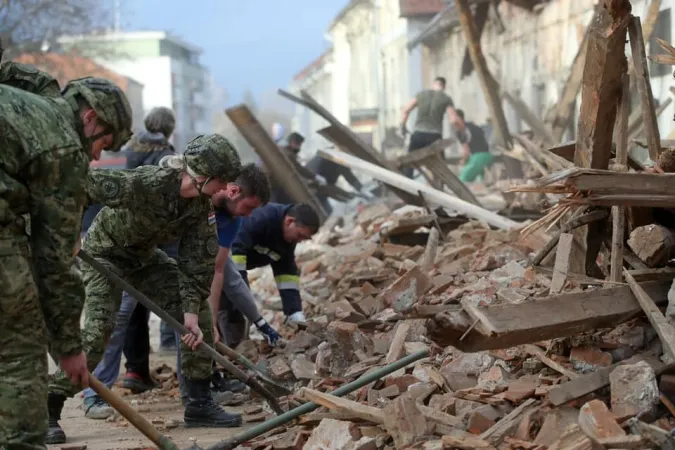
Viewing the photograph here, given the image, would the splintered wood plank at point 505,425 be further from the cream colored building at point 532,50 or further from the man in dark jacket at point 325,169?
the man in dark jacket at point 325,169

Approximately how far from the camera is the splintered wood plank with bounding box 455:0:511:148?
12.9m

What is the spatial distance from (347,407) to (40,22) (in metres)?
35.8

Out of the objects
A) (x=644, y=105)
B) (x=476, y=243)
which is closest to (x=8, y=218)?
(x=644, y=105)

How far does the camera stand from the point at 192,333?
19.7ft

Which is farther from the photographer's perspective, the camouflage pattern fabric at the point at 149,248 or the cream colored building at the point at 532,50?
the cream colored building at the point at 532,50

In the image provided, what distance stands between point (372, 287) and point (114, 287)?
2.90 metres

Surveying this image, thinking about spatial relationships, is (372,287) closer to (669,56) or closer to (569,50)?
(669,56)

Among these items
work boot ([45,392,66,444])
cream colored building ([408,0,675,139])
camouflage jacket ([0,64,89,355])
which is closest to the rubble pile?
work boot ([45,392,66,444])

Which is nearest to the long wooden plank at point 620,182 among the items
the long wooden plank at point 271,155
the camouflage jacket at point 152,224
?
the camouflage jacket at point 152,224

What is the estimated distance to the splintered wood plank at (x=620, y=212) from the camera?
17.8 ft

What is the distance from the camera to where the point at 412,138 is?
15758 millimetres

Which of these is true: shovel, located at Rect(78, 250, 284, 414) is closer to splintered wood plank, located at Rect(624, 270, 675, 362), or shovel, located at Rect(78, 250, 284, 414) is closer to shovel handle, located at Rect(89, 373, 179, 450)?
shovel handle, located at Rect(89, 373, 179, 450)

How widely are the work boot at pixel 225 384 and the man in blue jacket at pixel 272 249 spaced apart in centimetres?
46

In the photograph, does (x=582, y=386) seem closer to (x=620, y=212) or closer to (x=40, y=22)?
(x=620, y=212)
